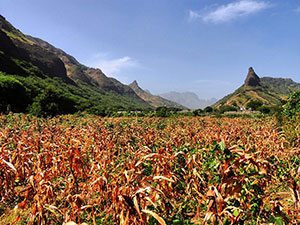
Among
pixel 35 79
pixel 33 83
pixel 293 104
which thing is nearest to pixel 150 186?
pixel 293 104

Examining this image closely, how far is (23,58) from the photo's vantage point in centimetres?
10000

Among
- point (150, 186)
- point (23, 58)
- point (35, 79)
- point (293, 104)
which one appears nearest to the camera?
point (150, 186)

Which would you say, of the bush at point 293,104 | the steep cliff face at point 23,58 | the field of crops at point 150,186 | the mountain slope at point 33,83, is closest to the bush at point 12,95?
the mountain slope at point 33,83

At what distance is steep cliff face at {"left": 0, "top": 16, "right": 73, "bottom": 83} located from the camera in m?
76.0

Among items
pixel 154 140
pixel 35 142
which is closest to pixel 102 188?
pixel 154 140

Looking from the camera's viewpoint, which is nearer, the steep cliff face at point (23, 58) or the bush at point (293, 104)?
the bush at point (293, 104)

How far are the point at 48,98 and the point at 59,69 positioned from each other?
116033mm

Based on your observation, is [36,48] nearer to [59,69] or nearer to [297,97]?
[59,69]

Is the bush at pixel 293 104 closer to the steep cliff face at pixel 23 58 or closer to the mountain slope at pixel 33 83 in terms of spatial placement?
the mountain slope at pixel 33 83

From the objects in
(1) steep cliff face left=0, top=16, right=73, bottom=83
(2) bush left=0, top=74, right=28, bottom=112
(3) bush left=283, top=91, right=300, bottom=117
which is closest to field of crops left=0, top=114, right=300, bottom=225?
(3) bush left=283, top=91, right=300, bottom=117

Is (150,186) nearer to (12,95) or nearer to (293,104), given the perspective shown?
(293,104)

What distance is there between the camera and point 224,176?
1.94m

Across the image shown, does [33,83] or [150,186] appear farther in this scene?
[33,83]

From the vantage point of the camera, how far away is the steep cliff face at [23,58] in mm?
75975
